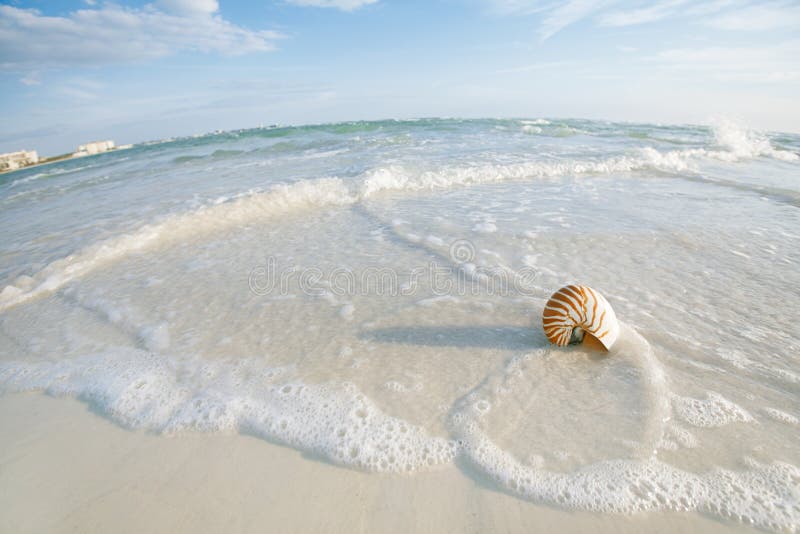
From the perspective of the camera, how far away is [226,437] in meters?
2.26

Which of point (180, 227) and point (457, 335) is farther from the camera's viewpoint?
point (180, 227)

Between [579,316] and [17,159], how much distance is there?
44.1 metres

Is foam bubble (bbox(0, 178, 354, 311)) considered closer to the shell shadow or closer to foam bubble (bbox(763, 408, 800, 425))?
the shell shadow

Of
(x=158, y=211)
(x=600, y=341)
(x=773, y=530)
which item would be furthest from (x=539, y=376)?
(x=158, y=211)

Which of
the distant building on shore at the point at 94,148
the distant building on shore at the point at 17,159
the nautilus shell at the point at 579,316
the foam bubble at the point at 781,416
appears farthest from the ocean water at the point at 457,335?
the distant building on shore at the point at 94,148

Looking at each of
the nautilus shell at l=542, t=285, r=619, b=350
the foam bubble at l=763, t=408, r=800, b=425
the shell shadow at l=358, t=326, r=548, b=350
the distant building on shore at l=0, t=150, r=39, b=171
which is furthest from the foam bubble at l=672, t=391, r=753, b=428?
the distant building on shore at l=0, t=150, r=39, b=171

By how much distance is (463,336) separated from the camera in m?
3.04

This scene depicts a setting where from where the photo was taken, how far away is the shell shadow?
290 cm

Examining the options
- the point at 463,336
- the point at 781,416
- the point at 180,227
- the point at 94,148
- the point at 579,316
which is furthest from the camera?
the point at 94,148

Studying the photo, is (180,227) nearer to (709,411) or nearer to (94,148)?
(709,411)

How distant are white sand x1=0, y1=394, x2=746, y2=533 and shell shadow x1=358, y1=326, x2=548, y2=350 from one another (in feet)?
3.59

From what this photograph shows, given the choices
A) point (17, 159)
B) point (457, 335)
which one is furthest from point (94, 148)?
point (457, 335)

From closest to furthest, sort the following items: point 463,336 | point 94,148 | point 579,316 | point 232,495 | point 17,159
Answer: point 232,495 → point 579,316 → point 463,336 → point 17,159 → point 94,148

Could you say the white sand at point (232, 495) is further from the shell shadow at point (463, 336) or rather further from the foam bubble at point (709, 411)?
the shell shadow at point (463, 336)
